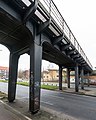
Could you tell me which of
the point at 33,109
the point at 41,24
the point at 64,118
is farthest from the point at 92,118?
the point at 41,24

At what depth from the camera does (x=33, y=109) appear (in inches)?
377

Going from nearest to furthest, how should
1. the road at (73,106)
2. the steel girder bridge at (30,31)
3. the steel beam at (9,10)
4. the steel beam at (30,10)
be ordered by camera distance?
the steel beam at (9,10)
the steel beam at (30,10)
the steel girder bridge at (30,31)
the road at (73,106)

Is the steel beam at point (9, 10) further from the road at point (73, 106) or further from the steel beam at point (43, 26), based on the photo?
the road at point (73, 106)

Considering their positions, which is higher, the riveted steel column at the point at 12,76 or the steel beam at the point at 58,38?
the steel beam at the point at 58,38

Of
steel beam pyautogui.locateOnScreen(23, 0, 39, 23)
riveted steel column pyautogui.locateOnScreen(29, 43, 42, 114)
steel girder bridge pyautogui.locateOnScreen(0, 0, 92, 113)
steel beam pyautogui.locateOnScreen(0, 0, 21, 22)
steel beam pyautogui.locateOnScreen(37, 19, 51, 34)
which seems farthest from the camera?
steel beam pyautogui.locateOnScreen(37, 19, 51, 34)

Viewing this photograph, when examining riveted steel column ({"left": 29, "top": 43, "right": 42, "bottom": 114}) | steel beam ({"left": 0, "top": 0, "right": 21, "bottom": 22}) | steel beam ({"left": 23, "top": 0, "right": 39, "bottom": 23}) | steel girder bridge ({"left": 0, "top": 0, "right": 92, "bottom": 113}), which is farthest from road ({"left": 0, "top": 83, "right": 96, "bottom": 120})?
steel beam ({"left": 0, "top": 0, "right": 21, "bottom": 22})

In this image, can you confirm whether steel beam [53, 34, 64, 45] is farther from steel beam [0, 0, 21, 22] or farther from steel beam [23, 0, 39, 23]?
steel beam [0, 0, 21, 22]

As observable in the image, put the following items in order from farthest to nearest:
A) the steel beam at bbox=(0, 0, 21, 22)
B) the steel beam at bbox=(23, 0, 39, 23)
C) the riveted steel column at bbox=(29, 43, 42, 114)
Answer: the riveted steel column at bbox=(29, 43, 42, 114) → the steel beam at bbox=(23, 0, 39, 23) → the steel beam at bbox=(0, 0, 21, 22)

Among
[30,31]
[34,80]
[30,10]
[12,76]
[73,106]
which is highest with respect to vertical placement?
[30,10]

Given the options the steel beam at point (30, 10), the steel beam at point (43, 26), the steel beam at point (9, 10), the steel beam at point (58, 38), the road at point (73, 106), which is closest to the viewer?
the steel beam at point (9, 10)

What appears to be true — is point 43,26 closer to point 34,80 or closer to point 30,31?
point 30,31

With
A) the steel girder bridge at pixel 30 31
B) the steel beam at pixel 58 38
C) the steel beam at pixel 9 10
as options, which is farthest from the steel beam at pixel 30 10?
the steel beam at pixel 58 38

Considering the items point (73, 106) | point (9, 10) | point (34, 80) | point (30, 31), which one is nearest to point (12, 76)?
point (34, 80)

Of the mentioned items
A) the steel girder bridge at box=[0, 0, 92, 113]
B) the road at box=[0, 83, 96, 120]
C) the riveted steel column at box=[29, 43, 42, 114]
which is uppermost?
the steel girder bridge at box=[0, 0, 92, 113]
